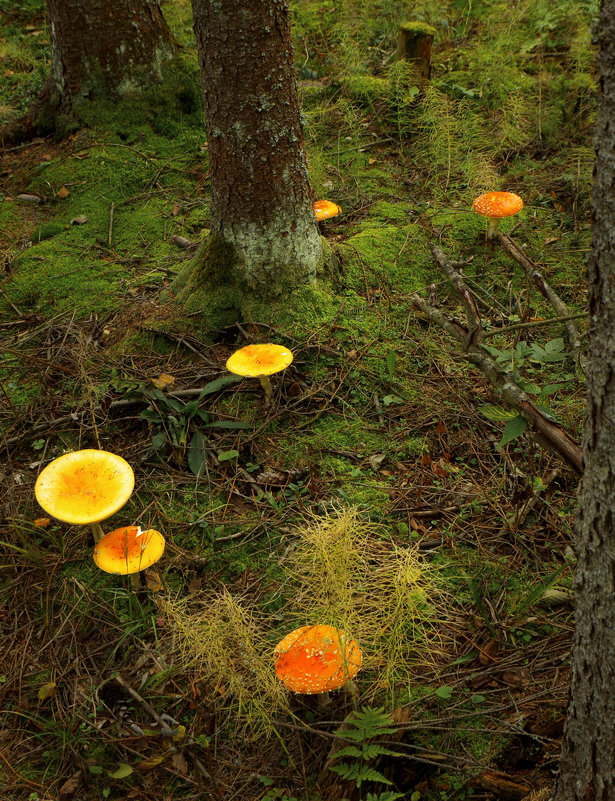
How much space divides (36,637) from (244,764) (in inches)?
47.4

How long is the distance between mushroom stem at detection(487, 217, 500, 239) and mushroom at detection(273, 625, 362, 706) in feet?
12.5

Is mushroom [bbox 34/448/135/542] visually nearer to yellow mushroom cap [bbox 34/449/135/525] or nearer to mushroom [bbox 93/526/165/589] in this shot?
yellow mushroom cap [bbox 34/449/135/525]

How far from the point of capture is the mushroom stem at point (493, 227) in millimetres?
5273

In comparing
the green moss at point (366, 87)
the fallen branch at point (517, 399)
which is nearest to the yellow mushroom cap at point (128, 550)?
the fallen branch at point (517, 399)

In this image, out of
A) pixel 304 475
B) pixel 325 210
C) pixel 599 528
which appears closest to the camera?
pixel 599 528

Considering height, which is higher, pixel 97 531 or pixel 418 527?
pixel 97 531

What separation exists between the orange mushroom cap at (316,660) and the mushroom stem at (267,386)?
1656 mm

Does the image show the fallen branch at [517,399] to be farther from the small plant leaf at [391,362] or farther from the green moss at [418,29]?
the green moss at [418,29]

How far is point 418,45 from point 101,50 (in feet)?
10.8

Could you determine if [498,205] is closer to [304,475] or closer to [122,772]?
[304,475]

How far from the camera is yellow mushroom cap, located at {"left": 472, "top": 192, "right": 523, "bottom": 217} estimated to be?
5016 mm

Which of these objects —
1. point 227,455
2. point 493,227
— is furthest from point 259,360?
point 493,227

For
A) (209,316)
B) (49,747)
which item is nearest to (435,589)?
(49,747)

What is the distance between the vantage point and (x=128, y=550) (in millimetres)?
3131
